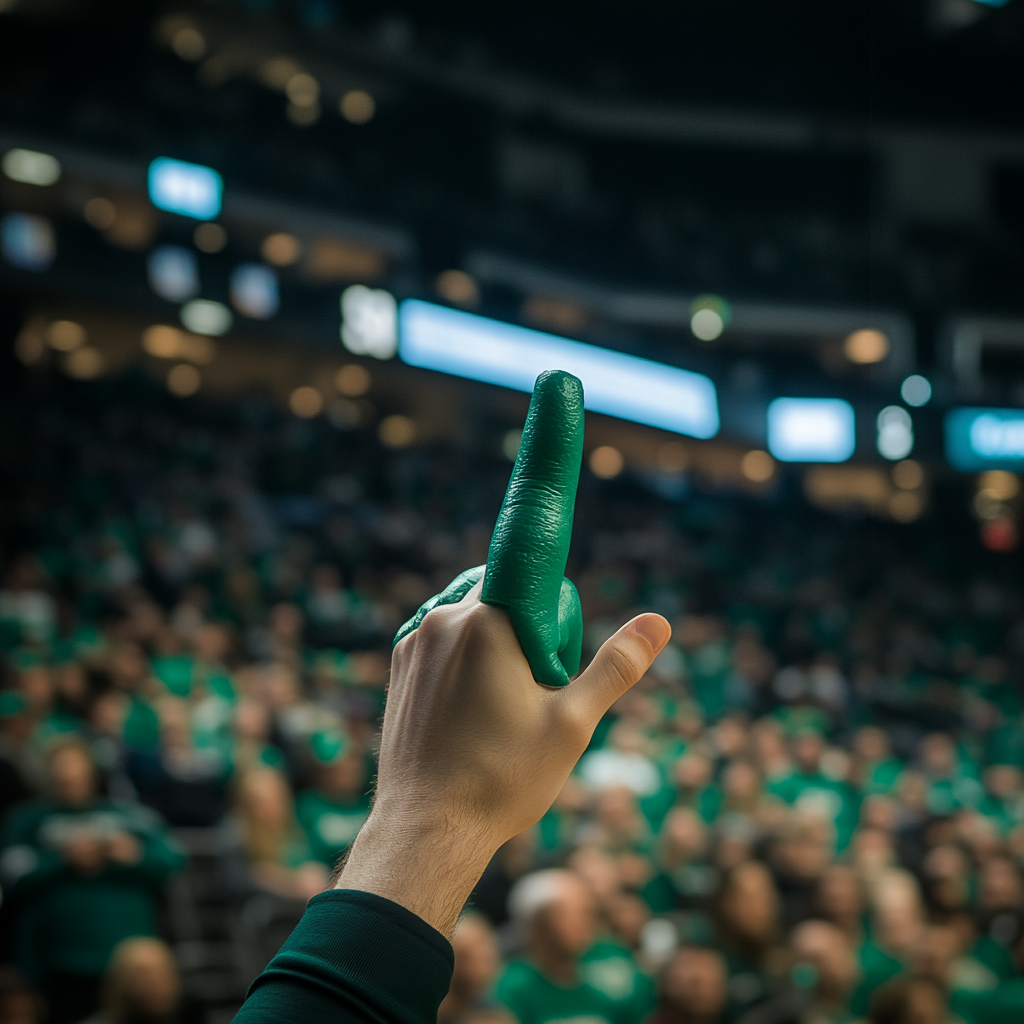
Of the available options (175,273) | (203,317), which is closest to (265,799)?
(175,273)

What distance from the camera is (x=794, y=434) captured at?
1653 centimetres

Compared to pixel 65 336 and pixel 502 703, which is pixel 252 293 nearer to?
pixel 65 336

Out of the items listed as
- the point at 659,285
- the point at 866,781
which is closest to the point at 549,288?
the point at 659,285

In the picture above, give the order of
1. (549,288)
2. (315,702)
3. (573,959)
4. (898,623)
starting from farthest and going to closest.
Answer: (549,288)
(898,623)
(315,702)
(573,959)

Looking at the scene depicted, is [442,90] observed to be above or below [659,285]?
above

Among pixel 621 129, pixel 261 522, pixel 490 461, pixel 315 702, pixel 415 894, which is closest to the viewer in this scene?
pixel 415 894

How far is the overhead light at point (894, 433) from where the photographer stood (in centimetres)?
1572

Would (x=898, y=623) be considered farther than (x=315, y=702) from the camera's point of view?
Yes

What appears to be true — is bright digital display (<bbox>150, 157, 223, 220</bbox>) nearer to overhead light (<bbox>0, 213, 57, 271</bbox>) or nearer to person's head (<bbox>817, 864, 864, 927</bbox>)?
overhead light (<bbox>0, 213, 57, 271</bbox>)

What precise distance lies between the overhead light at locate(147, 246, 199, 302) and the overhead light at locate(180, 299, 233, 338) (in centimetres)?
32

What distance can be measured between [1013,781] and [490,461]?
383 inches

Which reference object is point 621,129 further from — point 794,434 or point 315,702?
point 315,702

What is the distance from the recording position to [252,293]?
12742mm

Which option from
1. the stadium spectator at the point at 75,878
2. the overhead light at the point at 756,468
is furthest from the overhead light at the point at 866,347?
the stadium spectator at the point at 75,878
